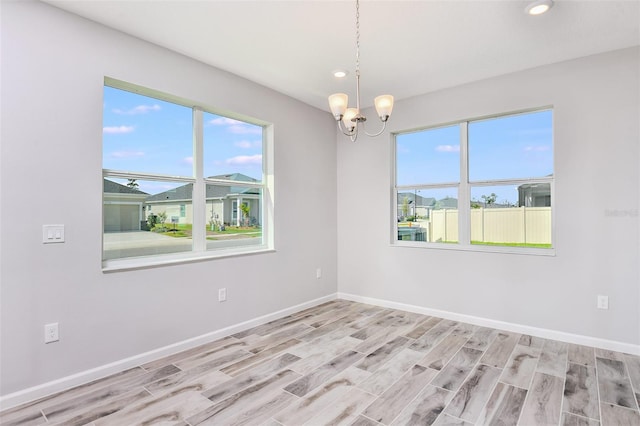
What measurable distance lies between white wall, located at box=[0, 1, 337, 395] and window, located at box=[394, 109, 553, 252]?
241 cm

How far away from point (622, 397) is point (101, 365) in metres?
3.65

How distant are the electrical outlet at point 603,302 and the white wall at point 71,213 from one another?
3.51 meters

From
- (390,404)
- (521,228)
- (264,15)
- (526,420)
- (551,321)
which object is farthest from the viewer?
(521,228)

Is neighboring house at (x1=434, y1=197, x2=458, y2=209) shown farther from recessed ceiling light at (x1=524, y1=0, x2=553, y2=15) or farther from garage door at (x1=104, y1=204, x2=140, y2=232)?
garage door at (x1=104, y1=204, x2=140, y2=232)

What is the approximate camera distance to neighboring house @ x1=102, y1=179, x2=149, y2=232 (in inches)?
105

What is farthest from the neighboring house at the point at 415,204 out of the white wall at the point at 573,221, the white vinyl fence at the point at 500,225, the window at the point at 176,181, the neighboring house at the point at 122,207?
the neighboring house at the point at 122,207

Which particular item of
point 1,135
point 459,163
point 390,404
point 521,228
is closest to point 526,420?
point 390,404

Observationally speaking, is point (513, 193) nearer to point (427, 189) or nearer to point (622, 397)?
point (427, 189)

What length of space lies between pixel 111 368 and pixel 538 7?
4.04 m

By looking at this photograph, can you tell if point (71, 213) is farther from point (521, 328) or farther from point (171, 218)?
point (521, 328)

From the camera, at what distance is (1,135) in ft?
6.91

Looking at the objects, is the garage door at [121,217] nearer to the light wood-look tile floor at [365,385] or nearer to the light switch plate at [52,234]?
the light switch plate at [52,234]

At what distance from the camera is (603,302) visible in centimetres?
302

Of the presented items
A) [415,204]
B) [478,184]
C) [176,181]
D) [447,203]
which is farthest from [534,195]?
[176,181]
